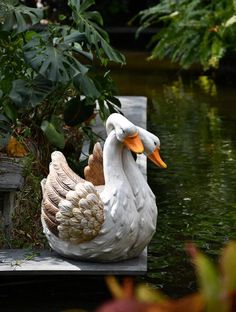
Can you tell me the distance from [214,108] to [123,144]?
8487 mm

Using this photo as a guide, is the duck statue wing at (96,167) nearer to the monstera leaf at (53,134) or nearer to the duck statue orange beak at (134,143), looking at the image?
the duck statue orange beak at (134,143)

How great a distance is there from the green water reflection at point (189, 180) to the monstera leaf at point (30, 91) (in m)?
1.23

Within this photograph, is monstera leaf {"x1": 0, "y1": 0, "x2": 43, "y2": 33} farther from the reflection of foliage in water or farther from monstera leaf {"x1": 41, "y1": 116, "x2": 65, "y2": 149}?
the reflection of foliage in water

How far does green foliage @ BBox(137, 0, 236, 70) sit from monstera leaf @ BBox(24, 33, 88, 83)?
9755 mm

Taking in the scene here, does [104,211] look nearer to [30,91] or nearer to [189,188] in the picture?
[30,91]

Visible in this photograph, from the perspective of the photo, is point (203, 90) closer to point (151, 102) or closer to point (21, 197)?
point (151, 102)

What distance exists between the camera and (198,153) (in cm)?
950

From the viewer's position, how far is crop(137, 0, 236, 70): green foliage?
15.9 metres

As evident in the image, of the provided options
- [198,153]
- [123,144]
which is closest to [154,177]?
[198,153]

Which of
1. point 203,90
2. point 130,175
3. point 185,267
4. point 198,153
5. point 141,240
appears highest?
point 130,175

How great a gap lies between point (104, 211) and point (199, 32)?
12547mm

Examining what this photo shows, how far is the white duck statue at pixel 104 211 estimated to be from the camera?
14.6ft

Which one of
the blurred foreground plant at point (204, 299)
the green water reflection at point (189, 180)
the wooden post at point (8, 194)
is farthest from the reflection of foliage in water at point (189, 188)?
the blurred foreground plant at point (204, 299)

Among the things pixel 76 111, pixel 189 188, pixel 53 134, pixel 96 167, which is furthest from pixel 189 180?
pixel 96 167
